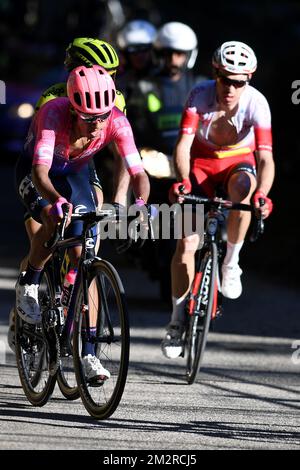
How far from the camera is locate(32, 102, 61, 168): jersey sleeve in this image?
818 cm

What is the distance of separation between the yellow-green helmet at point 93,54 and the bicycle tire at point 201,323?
1436 millimetres

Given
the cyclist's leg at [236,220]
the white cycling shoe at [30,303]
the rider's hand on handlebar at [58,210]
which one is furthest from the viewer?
the cyclist's leg at [236,220]

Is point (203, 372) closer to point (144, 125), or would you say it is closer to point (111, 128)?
point (111, 128)

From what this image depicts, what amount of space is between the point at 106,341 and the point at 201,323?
1.93m

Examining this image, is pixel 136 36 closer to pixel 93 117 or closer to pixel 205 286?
pixel 205 286

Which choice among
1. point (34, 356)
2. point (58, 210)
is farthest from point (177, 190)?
point (58, 210)

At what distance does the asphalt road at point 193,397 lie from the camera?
25.0ft

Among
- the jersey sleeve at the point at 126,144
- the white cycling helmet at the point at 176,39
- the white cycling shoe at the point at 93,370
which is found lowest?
the white cycling shoe at the point at 93,370

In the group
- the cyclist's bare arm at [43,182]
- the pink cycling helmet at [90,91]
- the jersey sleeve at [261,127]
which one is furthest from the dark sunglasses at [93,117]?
the jersey sleeve at [261,127]

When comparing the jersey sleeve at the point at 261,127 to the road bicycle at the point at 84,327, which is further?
the jersey sleeve at the point at 261,127

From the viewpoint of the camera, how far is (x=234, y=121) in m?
9.99

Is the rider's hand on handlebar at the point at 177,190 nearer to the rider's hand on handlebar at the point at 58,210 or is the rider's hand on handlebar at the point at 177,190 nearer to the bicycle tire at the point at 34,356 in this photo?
the bicycle tire at the point at 34,356

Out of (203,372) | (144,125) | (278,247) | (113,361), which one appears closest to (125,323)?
(113,361)
